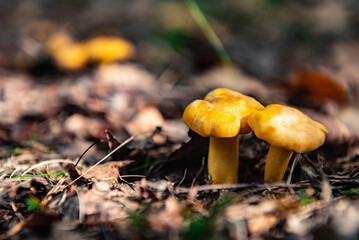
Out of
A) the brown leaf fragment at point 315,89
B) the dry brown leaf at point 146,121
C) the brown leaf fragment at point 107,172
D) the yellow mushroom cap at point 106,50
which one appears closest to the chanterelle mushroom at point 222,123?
the brown leaf fragment at point 107,172

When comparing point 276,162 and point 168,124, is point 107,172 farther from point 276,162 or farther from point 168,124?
point 168,124

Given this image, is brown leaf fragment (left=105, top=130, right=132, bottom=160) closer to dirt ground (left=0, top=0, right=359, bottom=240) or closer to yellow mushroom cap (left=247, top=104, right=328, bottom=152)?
dirt ground (left=0, top=0, right=359, bottom=240)

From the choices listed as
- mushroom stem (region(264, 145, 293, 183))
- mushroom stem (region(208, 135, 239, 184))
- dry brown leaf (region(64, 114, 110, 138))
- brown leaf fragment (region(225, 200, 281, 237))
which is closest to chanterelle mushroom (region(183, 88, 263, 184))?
mushroom stem (region(208, 135, 239, 184))

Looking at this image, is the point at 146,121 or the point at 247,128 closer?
the point at 247,128

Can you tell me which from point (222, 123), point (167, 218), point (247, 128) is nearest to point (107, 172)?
point (167, 218)

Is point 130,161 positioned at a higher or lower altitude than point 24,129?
higher

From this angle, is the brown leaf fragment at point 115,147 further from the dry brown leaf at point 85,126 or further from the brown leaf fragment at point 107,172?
the dry brown leaf at point 85,126

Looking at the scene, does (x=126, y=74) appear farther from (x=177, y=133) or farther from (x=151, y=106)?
(x=177, y=133)

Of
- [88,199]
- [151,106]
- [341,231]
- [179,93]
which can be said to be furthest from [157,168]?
[179,93]
